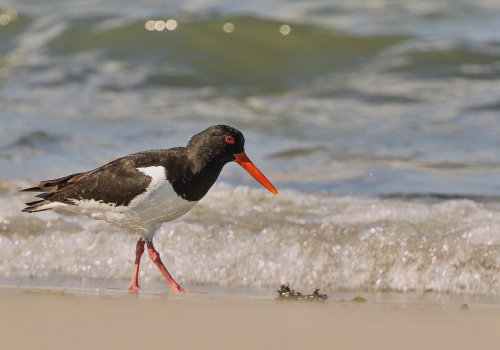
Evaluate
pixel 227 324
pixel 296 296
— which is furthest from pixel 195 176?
pixel 227 324

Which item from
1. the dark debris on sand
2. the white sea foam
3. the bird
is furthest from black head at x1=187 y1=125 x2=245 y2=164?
the dark debris on sand

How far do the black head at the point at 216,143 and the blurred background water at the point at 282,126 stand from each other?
3.20 ft

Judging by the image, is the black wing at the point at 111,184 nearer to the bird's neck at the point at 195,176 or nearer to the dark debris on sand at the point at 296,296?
the bird's neck at the point at 195,176

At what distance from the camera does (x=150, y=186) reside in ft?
16.9

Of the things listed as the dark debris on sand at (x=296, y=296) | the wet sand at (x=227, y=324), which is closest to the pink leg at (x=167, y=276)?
the wet sand at (x=227, y=324)

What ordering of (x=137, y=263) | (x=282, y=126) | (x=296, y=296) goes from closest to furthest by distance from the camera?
(x=296, y=296) < (x=137, y=263) < (x=282, y=126)

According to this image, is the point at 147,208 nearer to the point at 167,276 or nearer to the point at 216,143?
the point at 167,276

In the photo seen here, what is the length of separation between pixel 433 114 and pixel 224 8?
5.72m

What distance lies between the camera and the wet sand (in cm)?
338

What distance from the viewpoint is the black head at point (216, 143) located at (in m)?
5.42

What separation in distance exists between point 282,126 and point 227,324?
25.2 ft

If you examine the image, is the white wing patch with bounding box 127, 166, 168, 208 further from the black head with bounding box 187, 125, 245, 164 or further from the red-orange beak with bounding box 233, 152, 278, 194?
the red-orange beak with bounding box 233, 152, 278, 194

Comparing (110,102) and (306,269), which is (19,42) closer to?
(110,102)

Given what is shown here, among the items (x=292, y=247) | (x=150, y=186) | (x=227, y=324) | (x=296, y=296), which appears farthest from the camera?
(x=292, y=247)
